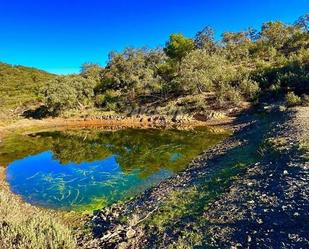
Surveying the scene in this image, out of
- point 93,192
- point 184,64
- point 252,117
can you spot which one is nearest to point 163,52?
point 184,64

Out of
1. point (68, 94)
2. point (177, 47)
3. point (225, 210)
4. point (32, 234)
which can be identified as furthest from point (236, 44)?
point (32, 234)

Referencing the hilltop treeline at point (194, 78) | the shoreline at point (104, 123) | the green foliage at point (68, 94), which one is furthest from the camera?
the green foliage at point (68, 94)

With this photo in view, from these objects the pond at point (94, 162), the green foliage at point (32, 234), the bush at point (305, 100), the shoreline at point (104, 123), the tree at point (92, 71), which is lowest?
the pond at point (94, 162)

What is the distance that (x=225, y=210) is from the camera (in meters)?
10.7

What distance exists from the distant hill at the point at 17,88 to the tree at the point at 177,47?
26500mm

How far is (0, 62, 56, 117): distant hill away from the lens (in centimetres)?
6419

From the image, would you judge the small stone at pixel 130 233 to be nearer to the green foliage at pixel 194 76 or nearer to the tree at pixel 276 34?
the green foliage at pixel 194 76

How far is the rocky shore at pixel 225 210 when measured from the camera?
888cm

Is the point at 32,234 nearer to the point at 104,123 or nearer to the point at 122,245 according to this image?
the point at 122,245

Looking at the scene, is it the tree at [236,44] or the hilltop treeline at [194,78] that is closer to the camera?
the hilltop treeline at [194,78]

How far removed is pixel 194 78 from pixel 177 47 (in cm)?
1974

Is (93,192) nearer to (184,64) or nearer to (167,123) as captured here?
(167,123)

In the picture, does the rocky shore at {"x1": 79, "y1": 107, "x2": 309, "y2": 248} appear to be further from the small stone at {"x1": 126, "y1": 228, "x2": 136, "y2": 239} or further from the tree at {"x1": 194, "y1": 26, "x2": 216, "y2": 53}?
the tree at {"x1": 194, "y1": 26, "x2": 216, "y2": 53}

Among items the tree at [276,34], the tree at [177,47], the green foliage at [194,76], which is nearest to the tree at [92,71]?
the green foliage at [194,76]
